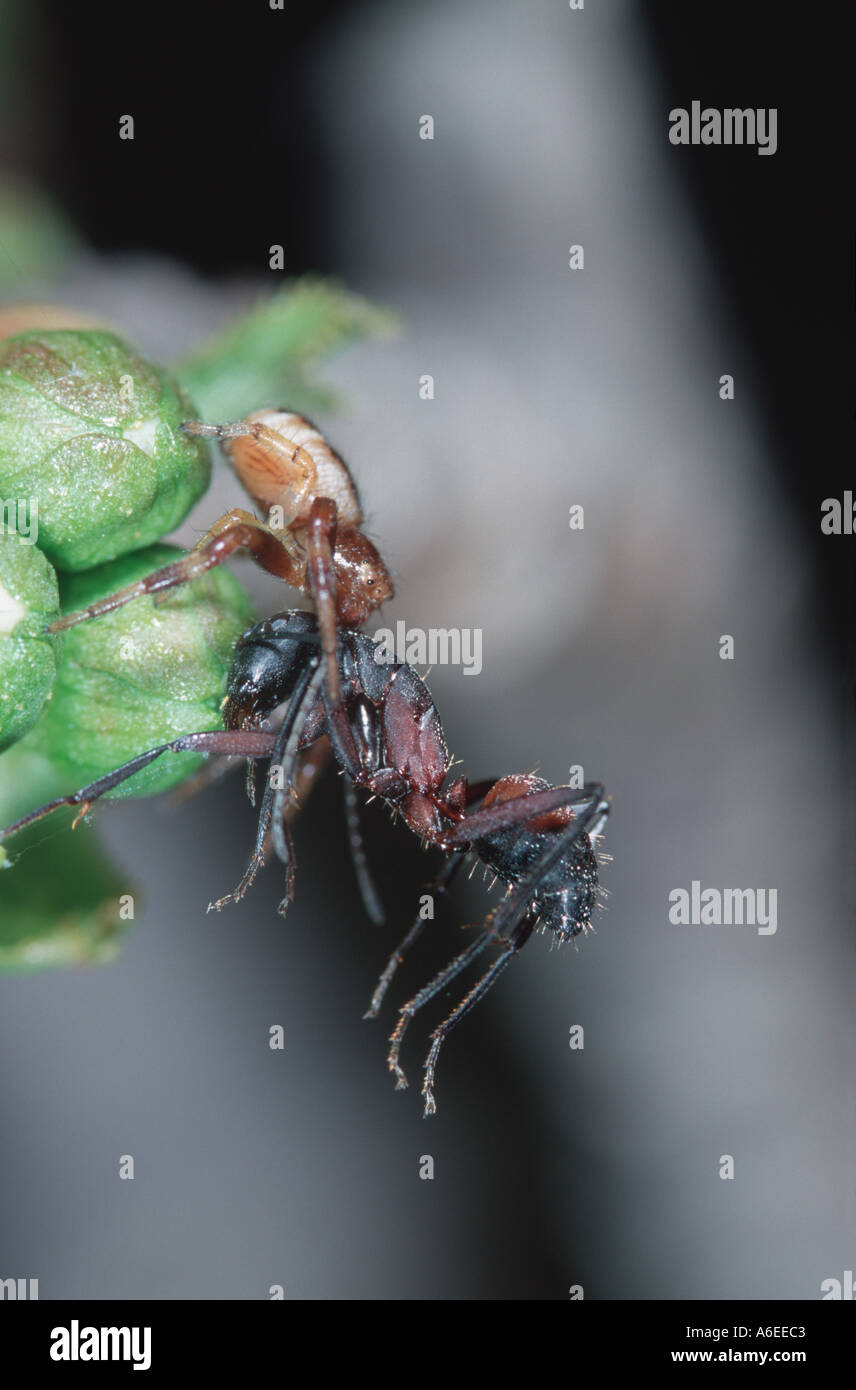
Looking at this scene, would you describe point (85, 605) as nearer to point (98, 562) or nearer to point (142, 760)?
point (98, 562)

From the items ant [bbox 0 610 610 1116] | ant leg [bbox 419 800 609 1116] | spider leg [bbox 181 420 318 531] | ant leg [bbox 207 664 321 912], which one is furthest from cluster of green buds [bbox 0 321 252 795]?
ant leg [bbox 419 800 609 1116]

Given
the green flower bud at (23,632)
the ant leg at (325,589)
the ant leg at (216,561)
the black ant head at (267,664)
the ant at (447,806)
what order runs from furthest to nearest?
the ant at (447,806), the ant leg at (325,589), the black ant head at (267,664), the ant leg at (216,561), the green flower bud at (23,632)

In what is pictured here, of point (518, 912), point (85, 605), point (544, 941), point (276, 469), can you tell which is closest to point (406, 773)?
point (518, 912)

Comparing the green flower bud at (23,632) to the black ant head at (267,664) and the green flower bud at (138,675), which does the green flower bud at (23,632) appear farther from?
the black ant head at (267,664)

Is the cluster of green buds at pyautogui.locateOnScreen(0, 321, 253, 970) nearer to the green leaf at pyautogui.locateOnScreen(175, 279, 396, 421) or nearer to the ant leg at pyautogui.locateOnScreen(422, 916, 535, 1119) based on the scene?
the ant leg at pyautogui.locateOnScreen(422, 916, 535, 1119)

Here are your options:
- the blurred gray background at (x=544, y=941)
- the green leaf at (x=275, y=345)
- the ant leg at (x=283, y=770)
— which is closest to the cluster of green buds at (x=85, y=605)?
the ant leg at (x=283, y=770)

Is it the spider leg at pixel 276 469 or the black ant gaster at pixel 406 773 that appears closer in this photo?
the black ant gaster at pixel 406 773
